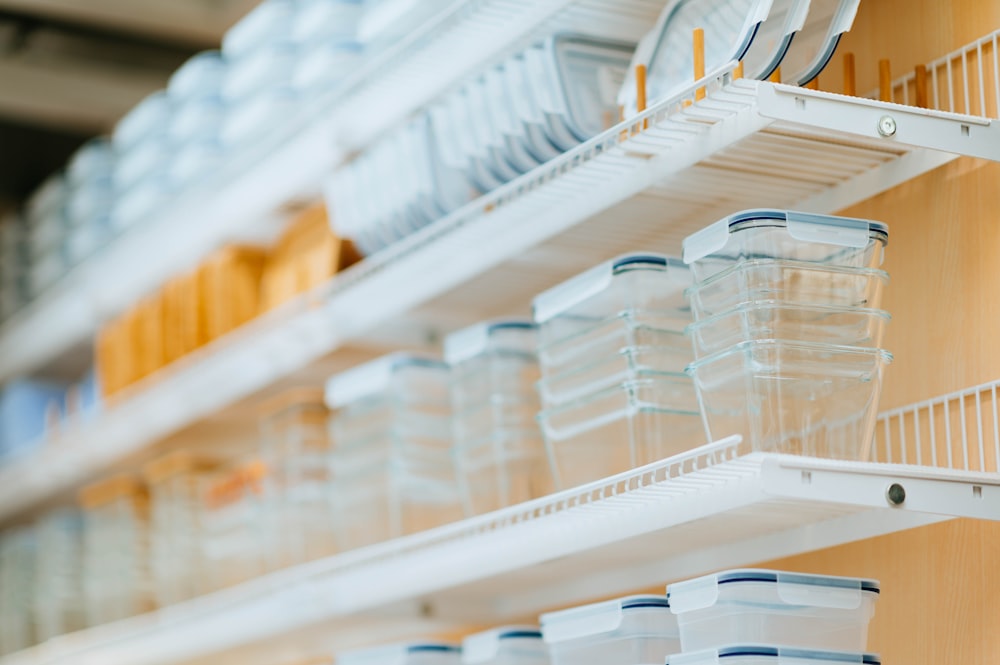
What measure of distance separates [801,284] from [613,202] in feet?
1.10

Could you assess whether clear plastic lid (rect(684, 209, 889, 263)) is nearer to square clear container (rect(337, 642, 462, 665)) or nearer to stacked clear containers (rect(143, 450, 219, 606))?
square clear container (rect(337, 642, 462, 665))

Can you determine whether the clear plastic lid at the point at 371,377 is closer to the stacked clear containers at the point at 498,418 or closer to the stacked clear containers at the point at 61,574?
the stacked clear containers at the point at 498,418

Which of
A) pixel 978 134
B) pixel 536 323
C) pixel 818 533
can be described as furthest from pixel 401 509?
pixel 978 134

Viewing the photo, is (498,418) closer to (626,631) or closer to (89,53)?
(626,631)

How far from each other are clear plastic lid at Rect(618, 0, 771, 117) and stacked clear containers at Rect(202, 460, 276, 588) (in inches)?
42.2

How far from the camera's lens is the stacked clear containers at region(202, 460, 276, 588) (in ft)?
8.68

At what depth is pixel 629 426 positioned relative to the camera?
68.6 inches

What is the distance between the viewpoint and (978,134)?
161 cm

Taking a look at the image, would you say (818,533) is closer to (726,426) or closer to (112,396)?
(726,426)

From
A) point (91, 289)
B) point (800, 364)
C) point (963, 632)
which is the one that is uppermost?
point (91, 289)

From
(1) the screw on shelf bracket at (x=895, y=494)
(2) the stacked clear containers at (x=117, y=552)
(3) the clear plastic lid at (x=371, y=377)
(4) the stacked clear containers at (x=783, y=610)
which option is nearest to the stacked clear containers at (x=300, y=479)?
(3) the clear plastic lid at (x=371, y=377)

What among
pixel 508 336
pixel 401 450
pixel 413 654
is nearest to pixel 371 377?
pixel 401 450

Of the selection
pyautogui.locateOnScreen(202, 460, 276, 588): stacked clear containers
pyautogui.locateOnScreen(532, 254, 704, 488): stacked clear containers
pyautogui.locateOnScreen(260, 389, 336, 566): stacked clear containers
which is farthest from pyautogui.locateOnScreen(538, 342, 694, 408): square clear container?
pyautogui.locateOnScreen(202, 460, 276, 588): stacked clear containers

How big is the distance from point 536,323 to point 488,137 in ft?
0.94
